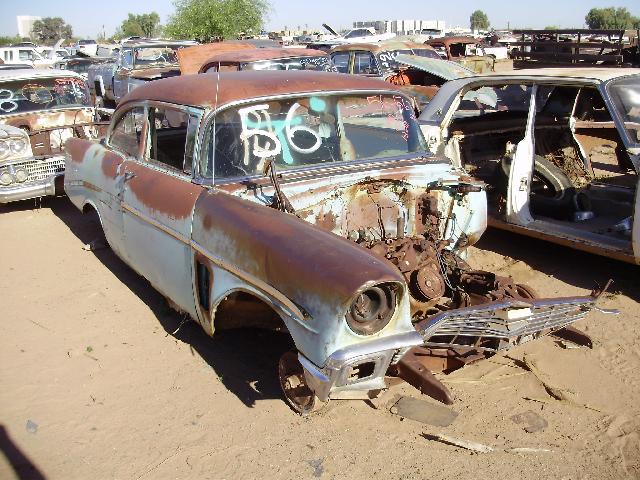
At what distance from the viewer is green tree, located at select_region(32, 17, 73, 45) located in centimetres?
7256

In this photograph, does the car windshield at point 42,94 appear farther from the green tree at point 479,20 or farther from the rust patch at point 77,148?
the green tree at point 479,20

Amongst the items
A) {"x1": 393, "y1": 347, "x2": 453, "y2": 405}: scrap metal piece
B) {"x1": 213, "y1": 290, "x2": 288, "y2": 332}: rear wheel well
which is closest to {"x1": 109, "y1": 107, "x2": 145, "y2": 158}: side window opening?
{"x1": 213, "y1": 290, "x2": 288, "y2": 332}: rear wheel well

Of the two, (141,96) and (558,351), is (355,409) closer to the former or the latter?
(558,351)

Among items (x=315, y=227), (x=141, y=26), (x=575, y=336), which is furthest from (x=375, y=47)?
(x=141, y=26)

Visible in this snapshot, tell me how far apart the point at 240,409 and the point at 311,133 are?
70.9 inches

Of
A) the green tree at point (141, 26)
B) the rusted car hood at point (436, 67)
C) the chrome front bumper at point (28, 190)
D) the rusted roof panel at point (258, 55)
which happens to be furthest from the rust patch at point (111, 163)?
the green tree at point (141, 26)

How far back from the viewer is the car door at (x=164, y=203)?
3.71m

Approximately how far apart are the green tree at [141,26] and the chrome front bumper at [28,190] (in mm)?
52699

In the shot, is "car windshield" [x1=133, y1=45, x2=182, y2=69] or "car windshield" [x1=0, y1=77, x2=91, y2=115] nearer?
"car windshield" [x1=0, y1=77, x2=91, y2=115]

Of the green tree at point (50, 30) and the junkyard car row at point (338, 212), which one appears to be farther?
the green tree at point (50, 30)

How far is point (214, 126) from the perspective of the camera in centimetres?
388

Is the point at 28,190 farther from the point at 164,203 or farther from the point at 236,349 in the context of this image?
the point at 236,349

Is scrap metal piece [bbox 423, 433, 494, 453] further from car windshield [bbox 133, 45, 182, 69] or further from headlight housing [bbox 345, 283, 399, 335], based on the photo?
car windshield [bbox 133, 45, 182, 69]

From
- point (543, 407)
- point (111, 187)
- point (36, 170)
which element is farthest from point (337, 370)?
point (36, 170)
